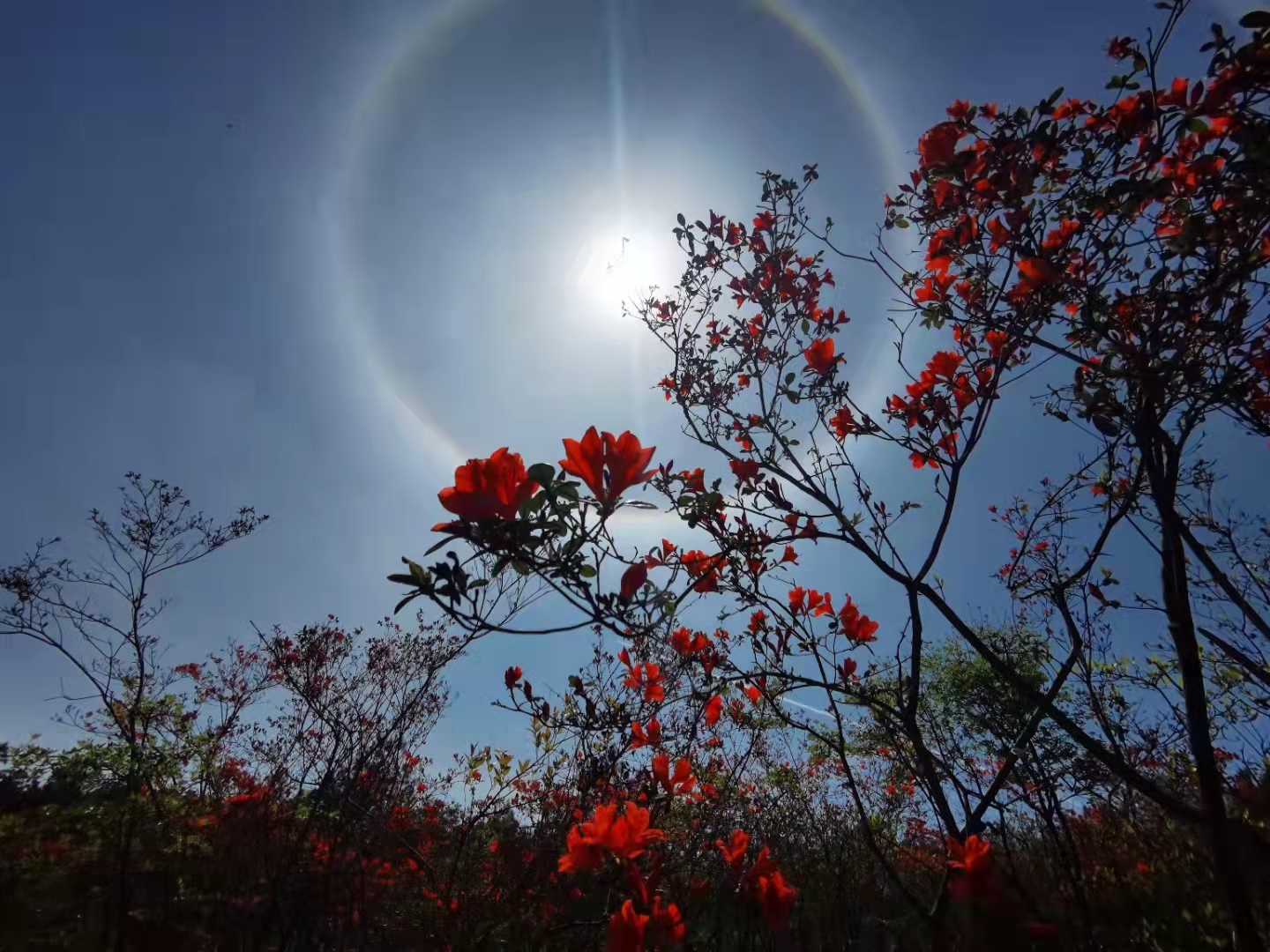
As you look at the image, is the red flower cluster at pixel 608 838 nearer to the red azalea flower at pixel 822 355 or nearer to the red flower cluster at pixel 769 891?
the red flower cluster at pixel 769 891

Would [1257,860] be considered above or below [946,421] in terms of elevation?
below

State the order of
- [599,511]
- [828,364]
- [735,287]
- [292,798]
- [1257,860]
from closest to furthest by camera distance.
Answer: [1257,860] → [599,511] → [828,364] → [735,287] → [292,798]

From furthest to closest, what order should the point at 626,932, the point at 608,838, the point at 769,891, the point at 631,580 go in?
1. the point at 769,891
2. the point at 608,838
3. the point at 626,932
4. the point at 631,580

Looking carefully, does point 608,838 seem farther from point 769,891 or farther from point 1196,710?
point 1196,710

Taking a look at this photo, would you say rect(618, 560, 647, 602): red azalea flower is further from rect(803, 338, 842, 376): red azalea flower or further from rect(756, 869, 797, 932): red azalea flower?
rect(803, 338, 842, 376): red azalea flower

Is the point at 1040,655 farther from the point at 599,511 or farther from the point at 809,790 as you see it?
the point at 599,511

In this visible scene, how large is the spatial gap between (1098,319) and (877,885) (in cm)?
425

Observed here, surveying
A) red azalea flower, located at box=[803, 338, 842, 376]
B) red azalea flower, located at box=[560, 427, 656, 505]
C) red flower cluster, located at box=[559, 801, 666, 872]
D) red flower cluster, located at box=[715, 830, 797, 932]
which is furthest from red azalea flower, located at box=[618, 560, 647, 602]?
red azalea flower, located at box=[803, 338, 842, 376]

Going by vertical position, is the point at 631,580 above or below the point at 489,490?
below

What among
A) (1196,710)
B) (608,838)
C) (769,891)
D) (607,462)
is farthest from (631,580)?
(1196,710)

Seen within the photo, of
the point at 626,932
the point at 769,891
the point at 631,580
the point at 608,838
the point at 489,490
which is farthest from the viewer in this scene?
the point at 769,891

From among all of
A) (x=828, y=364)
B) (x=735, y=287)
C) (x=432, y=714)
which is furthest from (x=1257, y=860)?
(x=432, y=714)

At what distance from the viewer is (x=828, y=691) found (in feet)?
8.27

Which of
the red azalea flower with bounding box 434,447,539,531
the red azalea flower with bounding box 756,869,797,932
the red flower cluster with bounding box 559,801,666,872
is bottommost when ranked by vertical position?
the red azalea flower with bounding box 756,869,797,932
